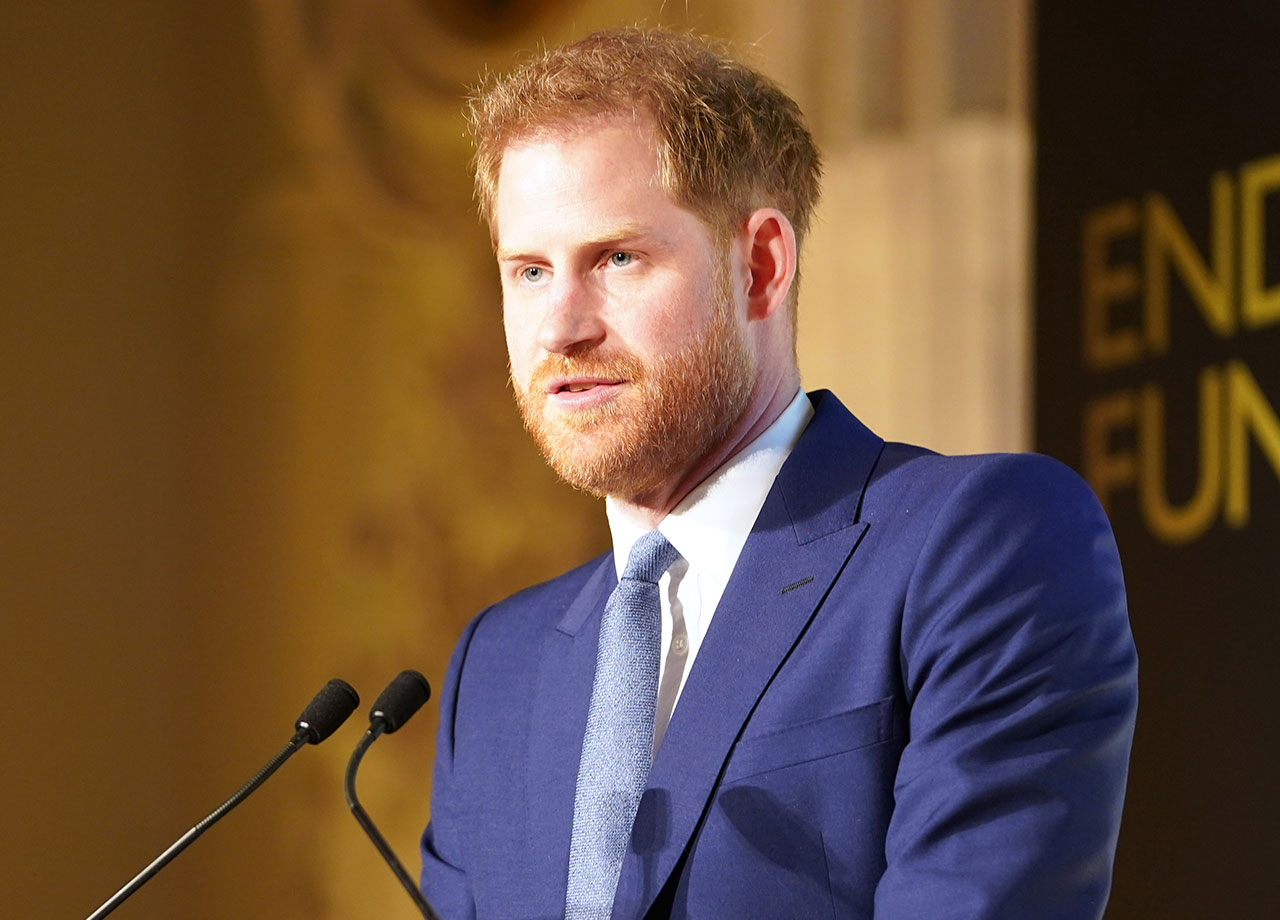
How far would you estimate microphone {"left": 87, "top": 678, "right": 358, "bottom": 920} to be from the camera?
1.52m

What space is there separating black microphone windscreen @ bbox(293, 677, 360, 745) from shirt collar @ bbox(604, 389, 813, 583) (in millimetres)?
427

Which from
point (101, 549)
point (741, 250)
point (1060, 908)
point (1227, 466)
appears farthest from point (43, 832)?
point (1227, 466)

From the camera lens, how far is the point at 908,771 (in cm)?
152

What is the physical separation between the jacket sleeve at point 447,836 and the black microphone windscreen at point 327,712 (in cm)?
43

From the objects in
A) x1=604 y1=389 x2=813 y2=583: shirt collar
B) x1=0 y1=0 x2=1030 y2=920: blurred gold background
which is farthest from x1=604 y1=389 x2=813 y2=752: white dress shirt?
x1=0 y1=0 x2=1030 y2=920: blurred gold background

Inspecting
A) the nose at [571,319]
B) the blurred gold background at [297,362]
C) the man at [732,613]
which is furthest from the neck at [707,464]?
the blurred gold background at [297,362]

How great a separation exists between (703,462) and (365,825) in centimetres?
68

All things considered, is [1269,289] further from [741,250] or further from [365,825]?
[365,825]

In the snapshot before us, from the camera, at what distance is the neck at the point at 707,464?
74.9 inches

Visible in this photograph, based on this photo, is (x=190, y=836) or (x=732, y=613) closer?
(x=190, y=836)

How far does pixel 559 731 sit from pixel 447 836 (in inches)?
11.1

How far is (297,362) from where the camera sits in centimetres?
365

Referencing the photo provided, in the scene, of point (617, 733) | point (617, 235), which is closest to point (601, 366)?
point (617, 235)

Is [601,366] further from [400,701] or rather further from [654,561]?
[400,701]
